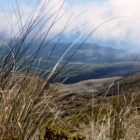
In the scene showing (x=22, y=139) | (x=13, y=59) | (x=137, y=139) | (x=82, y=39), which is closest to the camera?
(x=22, y=139)

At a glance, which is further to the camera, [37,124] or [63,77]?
[63,77]

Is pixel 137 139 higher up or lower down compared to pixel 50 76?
lower down

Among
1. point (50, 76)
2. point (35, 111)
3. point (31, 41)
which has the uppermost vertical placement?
point (31, 41)

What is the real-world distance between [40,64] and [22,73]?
19cm

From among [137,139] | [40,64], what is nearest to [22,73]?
[40,64]

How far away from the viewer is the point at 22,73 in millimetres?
3945

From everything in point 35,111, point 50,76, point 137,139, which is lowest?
point 137,139

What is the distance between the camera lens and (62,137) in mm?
3787

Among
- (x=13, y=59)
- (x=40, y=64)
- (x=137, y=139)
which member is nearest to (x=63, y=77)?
(x=40, y=64)

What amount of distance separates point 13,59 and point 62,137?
70 centimetres

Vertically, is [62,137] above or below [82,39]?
below

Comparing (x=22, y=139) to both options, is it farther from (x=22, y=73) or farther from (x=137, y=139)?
(x=137, y=139)

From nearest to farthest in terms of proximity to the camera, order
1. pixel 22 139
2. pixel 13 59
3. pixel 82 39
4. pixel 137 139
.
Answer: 1. pixel 22 139
2. pixel 13 59
3. pixel 82 39
4. pixel 137 139

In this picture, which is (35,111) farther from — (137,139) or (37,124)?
(137,139)
